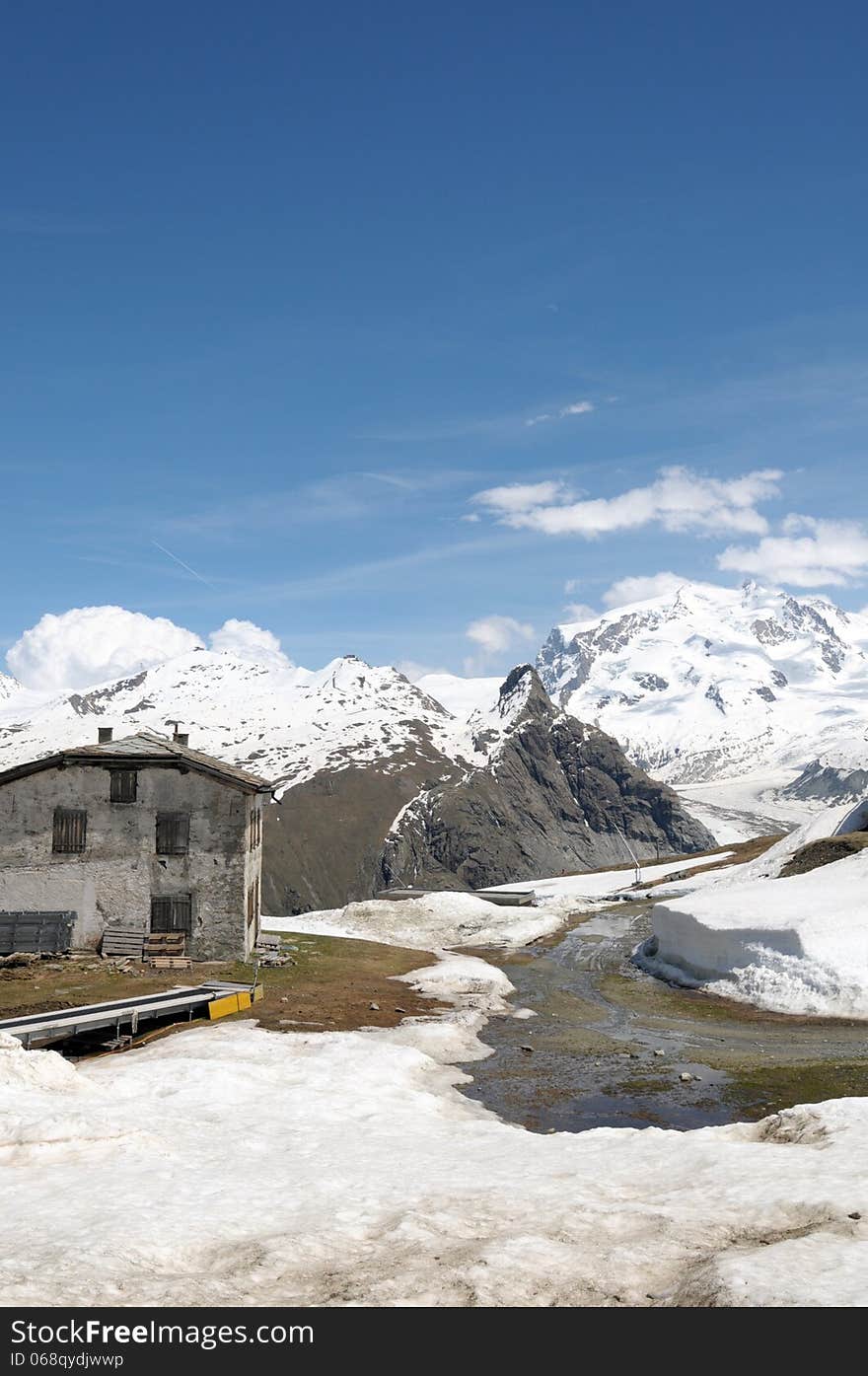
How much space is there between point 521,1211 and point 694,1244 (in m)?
2.77

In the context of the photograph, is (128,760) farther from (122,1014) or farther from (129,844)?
(122,1014)

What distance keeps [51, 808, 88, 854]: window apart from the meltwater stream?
2237 cm

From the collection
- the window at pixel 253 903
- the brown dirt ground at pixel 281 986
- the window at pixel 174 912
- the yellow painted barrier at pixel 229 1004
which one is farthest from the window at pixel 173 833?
the yellow painted barrier at pixel 229 1004

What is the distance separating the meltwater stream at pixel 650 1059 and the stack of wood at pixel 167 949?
16.0 meters

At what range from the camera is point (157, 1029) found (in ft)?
111

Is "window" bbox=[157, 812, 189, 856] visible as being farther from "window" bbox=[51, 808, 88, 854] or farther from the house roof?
"window" bbox=[51, 808, 88, 854]

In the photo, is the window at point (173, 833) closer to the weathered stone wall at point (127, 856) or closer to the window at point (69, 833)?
the weathered stone wall at point (127, 856)

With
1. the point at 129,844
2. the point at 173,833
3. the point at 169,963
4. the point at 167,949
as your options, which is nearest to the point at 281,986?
the point at 169,963

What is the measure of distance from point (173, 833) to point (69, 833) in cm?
502

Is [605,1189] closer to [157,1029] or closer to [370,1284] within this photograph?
[370,1284]

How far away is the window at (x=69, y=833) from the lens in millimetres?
48094

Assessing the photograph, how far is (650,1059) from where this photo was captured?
31656 mm

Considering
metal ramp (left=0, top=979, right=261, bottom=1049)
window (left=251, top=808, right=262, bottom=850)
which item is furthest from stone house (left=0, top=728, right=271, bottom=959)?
metal ramp (left=0, top=979, right=261, bottom=1049)
